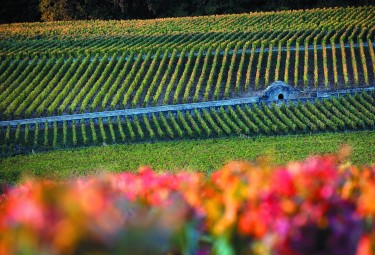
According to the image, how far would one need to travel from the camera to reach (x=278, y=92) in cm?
3150

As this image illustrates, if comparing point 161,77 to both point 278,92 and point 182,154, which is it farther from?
point 182,154

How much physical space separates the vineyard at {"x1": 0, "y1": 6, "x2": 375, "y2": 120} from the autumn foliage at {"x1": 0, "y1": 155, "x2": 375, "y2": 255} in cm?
2667

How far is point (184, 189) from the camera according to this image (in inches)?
193

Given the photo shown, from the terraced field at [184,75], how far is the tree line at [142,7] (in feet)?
46.3

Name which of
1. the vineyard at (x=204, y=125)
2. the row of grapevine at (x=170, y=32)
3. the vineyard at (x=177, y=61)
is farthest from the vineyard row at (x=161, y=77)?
the vineyard at (x=204, y=125)

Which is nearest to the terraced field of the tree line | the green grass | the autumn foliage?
the green grass

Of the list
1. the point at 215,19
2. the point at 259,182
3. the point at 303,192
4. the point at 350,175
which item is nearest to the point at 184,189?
the point at 259,182

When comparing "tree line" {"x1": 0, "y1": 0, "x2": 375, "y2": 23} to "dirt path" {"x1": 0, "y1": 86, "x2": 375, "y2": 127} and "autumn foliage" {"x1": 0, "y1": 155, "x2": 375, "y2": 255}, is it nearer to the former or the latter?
"dirt path" {"x1": 0, "y1": 86, "x2": 375, "y2": 127}

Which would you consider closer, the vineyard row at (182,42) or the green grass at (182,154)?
the green grass at (182,154)

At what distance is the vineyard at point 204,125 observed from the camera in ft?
87.8

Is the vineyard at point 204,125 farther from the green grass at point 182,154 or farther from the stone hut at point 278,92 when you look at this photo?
the green grass at point 182,154

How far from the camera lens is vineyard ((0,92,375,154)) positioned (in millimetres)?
26750

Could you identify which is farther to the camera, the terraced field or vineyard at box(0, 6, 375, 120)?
vineyard at box(0, 6, 375, 120)

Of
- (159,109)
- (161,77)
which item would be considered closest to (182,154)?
(159,109)
